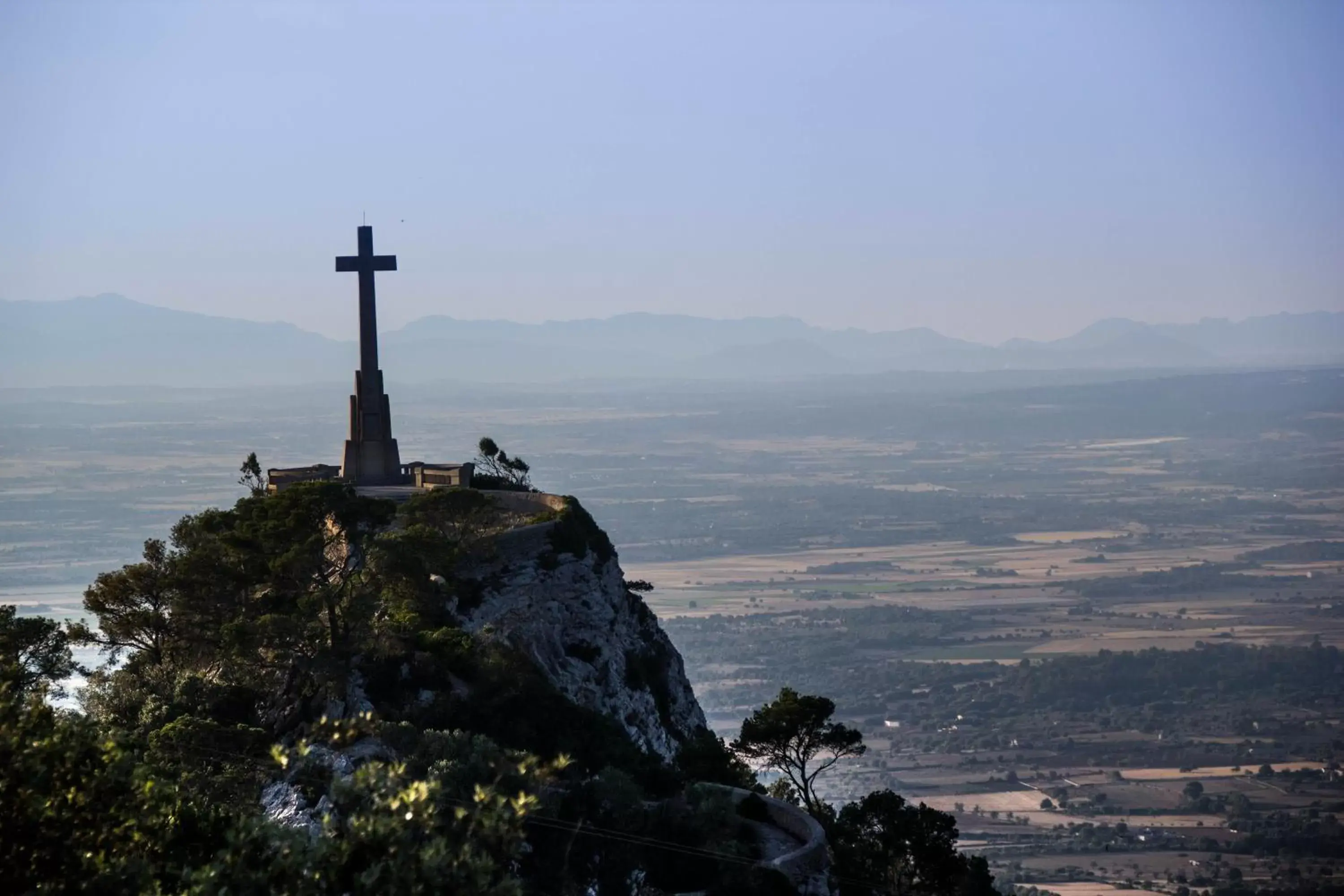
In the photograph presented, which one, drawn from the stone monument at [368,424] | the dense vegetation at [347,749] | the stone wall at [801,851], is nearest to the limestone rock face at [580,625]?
the dense vegetation at [347,749]

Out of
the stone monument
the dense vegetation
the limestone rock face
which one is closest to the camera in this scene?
the dense vegetation

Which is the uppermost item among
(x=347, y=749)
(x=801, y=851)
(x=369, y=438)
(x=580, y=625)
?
(x=369, y=438)

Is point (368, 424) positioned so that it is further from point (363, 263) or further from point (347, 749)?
point (347, 749)

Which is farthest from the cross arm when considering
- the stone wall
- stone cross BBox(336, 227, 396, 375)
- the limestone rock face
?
the stone wall

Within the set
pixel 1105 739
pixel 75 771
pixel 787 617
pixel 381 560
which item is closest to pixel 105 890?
pixel 75 771

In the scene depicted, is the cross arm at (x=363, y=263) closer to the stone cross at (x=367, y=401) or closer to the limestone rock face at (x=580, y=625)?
the stone cross at (x=367, y=401)

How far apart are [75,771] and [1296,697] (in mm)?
113256

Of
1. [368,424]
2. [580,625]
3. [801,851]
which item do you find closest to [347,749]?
[801,851]

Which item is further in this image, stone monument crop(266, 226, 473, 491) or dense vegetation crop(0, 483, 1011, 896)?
stone monument crop(266, 226, 473, 491)

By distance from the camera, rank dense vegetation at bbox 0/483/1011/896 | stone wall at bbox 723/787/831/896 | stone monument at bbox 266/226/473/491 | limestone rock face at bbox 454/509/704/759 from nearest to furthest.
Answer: dense vegetation at bbox 0/483/1011/896, stone wall at bbox 723/787/831/896, limestone rock face at bbox 454/509/704/759, stone monument at bbox 266/226/473/491

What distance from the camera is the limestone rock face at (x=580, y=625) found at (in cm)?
3978

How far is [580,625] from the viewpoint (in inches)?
1651

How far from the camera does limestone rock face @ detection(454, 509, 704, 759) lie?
39.8m

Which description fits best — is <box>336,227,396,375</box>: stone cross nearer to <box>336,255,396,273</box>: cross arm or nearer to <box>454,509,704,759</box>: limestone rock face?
<box>336,255,396,273</box>: cross arm
